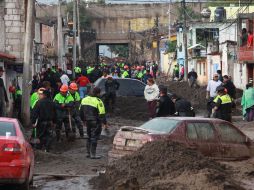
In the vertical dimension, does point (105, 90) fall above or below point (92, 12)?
below

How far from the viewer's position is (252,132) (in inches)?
1001

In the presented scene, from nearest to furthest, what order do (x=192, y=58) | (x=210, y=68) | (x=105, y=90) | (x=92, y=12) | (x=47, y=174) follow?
(x=47, y=174)
(x=105, y=90)
(x=210, y=68)
(x=192, y=58)
(x=92, y=12)

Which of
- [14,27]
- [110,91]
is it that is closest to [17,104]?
[110,91]

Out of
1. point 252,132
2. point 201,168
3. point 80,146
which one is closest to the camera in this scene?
point 201,168

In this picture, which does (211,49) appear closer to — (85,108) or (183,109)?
(183,109)

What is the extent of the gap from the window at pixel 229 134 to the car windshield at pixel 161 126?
1050 millimetres

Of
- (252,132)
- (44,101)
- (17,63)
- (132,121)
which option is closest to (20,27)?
(17,63)

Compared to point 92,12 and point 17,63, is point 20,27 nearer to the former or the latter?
point 17,63

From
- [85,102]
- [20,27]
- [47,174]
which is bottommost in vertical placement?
[47,174]

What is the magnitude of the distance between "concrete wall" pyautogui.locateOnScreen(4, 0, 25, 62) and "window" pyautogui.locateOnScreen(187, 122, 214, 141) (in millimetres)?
22140

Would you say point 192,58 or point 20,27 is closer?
point 20,27

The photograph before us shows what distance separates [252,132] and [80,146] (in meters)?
6.31

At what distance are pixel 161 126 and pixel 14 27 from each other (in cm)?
2313

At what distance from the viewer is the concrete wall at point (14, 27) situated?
123 ft
